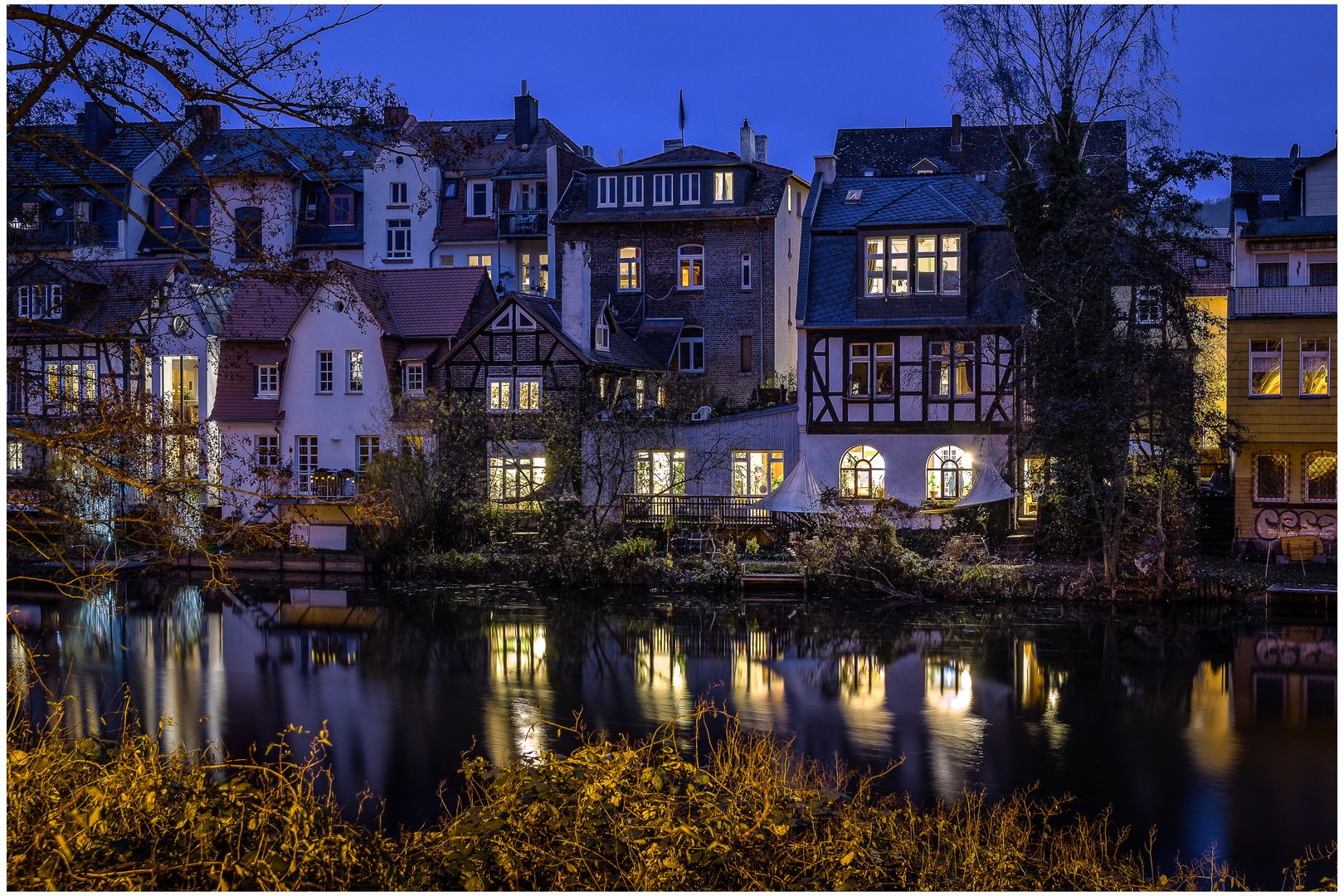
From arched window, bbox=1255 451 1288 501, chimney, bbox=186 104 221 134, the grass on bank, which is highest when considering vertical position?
chimney, bbox=186 104 221 134

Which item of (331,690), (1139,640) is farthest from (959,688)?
(331,690)

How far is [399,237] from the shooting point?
4088 centimetres

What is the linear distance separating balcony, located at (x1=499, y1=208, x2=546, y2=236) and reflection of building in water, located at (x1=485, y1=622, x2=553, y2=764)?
20461mm

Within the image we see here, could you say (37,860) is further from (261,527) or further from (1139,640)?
(1139,640)

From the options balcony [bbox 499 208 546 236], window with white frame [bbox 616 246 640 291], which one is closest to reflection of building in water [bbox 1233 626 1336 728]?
window with white frame [bbox 616 246 640 291]

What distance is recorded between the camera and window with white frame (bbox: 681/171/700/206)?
36688 millimetres

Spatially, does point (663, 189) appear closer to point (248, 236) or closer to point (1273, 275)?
point (1273, 275)

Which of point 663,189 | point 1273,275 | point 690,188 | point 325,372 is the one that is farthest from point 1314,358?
point 325,372

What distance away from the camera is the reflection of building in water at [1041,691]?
14.4m

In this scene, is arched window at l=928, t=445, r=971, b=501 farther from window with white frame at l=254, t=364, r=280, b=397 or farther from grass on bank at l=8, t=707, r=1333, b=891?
grass on bank at l=8, t=707, r=1333, b=891

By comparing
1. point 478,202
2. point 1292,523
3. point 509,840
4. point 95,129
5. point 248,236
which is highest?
point 95,129

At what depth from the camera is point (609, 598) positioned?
2467 cm

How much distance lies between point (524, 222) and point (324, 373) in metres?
Result: 9.30

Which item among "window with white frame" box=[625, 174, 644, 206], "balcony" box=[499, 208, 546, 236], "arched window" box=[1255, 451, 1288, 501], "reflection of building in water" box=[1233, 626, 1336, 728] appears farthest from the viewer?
"balcony" box=[499, 208, 546, 236]
